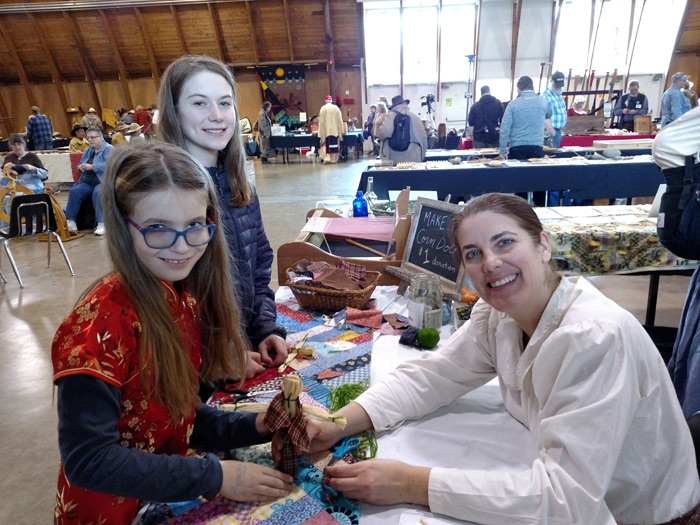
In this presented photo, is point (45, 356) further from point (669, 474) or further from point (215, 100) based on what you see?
point (669, 474)

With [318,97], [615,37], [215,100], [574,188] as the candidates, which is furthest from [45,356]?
[615,37]

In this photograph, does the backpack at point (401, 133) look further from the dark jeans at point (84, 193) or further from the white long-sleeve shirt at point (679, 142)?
the white long-sleeve shirt at point (679, 142)

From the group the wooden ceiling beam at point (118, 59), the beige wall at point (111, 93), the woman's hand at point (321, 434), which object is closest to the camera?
the woman's hand at point (321, 434)

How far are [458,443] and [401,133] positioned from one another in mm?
5485

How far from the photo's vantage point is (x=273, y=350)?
158 centimetres

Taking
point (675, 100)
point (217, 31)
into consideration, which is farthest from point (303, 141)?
point (675, 100)

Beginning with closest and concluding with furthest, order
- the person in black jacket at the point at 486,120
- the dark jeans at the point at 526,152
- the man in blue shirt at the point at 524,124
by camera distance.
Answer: the man in blue shirt at the point at 524,124
the dark jeans at the point at 526,152
the person in black jacket at the point at 486,120

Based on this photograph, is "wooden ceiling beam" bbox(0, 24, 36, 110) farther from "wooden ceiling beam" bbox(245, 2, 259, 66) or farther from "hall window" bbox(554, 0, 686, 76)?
"hall window" bbox(554, 0, 686, 76)

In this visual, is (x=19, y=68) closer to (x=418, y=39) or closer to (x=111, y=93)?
(x=111, y=93)

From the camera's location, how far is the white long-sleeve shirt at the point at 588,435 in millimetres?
827

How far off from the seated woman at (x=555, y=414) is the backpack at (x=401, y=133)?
5.28 meters

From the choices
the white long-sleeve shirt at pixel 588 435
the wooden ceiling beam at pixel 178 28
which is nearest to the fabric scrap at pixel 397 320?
the white long-sleeve shirt at pixel 588 435

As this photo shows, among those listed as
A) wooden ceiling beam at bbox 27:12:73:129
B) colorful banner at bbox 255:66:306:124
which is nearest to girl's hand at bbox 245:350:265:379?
colorful banner at bbox 255:66:306:124

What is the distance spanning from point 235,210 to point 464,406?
0.97 meters
